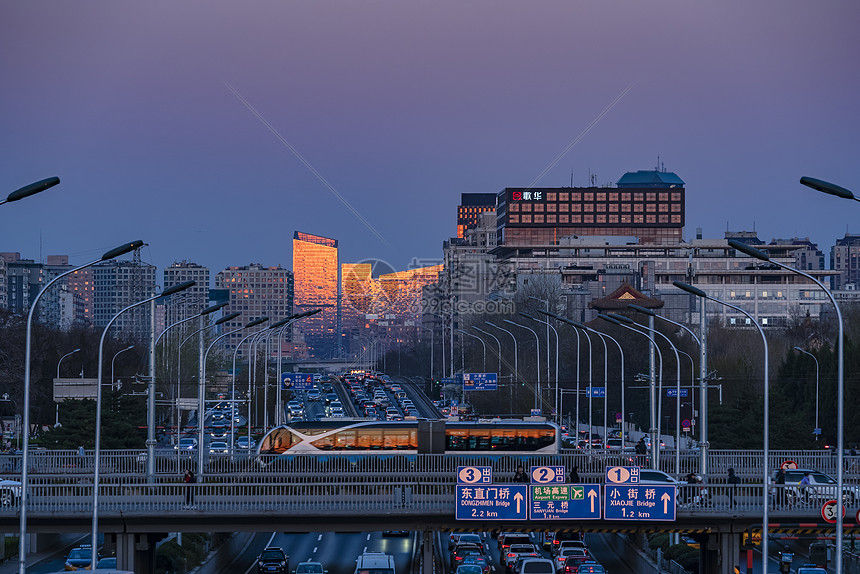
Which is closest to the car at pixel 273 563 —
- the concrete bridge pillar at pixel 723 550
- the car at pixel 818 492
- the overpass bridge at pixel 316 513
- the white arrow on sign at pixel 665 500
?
the overpass bridge at pixel 316 513

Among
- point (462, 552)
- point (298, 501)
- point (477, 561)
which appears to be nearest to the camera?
point (298, 501)

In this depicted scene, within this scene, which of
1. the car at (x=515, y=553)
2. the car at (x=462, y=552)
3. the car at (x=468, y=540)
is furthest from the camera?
the car at (x=468, y=540)

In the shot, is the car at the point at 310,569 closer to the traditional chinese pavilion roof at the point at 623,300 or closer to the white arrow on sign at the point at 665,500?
the white arrow on sign at the point at 665,500

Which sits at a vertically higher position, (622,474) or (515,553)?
(622,474)

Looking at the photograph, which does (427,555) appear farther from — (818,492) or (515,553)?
(818,492)

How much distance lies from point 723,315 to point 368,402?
66.7 m

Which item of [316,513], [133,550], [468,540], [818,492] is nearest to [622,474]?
[818,492]

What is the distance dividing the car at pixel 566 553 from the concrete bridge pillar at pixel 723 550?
21.8ft

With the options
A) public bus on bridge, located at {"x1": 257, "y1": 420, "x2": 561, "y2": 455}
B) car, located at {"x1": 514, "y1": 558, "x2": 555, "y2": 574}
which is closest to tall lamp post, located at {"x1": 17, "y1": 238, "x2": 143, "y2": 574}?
car, located at {"x1": 514, "y1": 558, "x2": 555, "y2": 574}

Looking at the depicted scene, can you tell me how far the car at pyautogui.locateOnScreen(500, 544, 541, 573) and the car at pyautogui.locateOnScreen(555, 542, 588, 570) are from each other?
733 mm

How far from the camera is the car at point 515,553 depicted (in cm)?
4528

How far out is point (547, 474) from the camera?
128ft

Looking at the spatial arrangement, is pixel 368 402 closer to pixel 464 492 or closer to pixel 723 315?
pixel 723 315

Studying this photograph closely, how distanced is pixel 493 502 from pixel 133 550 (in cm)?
1027
